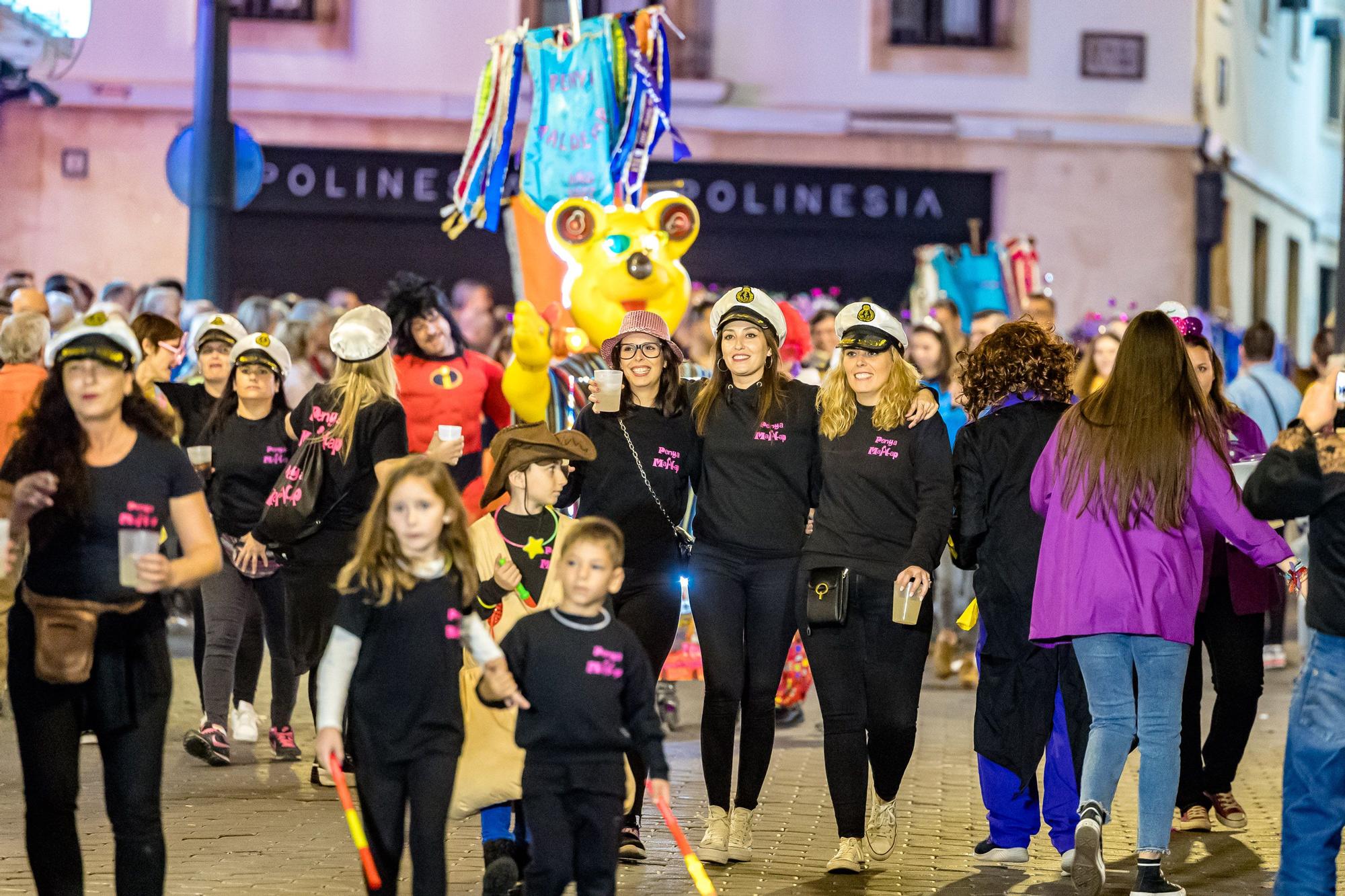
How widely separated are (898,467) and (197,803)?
306cm

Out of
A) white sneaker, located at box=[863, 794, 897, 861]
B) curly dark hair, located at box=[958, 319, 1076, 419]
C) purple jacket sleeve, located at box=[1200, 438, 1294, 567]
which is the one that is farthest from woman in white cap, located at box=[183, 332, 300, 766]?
purple jacket sleeve, located at box=[1200, 438, 1294, 567]

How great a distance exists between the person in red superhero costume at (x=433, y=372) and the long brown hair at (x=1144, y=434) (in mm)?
3556

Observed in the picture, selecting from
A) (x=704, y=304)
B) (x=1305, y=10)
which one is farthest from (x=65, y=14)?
(x=1305, y=10)

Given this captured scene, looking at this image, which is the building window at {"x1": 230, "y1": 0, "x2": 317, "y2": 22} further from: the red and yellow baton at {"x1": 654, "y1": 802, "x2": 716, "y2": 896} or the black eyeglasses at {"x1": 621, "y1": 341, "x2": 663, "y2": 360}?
the red and yellow baton at {"x1": 654, "y1": 802, "x2": 716, "y2": 896}

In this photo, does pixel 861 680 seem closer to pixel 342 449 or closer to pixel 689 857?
pixel 689 857

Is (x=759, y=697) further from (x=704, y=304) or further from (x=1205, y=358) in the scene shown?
(x=704, y=304)

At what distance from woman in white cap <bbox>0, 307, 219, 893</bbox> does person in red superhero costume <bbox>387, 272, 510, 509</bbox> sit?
3.98 meters

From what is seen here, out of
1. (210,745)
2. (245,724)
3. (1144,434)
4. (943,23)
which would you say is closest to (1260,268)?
(943,23)

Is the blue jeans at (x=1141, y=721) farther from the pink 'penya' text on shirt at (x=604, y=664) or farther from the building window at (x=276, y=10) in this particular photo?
the building window at (x=276, y=10)

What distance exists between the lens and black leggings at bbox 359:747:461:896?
537 cm

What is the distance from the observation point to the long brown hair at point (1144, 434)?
6445mm

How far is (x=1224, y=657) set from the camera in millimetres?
7762

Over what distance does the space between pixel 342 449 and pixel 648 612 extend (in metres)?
1.62

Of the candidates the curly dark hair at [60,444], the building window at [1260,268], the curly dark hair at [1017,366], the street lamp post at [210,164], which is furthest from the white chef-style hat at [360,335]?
the building window at [1260,268]
